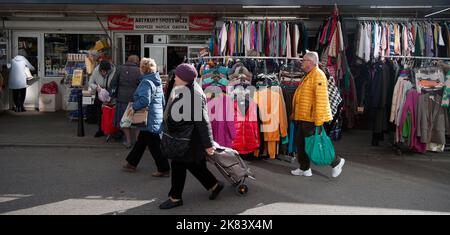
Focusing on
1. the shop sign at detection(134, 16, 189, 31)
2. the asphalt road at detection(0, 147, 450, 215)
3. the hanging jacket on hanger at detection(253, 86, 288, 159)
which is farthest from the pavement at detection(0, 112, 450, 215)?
the shop sign at detection(134, 16, 189, 31)

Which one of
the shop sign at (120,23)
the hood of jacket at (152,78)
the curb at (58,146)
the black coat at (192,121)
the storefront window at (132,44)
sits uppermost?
the shop sign at (120,23)

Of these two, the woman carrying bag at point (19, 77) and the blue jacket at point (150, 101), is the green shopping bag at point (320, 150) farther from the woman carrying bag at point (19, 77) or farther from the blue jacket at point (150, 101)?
the woman carrying bag at point (19, 77)

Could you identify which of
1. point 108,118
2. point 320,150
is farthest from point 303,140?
point 108,118

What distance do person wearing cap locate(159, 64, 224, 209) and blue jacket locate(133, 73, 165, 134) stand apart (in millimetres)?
1380

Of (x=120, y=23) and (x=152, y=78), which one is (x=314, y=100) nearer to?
(x=152, y=78)

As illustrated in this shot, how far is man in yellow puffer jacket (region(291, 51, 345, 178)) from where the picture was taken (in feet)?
19.8

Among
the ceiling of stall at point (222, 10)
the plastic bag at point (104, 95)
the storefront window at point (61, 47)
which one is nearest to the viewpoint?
the plastic bag at point (104, 95)

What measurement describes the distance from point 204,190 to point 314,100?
1.99m

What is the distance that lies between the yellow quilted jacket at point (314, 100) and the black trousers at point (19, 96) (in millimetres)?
8590

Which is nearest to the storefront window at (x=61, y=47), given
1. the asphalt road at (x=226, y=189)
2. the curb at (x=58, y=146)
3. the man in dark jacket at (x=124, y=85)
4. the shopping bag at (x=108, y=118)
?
the shopping bag at (x=108, y=118)

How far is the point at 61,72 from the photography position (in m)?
12.5

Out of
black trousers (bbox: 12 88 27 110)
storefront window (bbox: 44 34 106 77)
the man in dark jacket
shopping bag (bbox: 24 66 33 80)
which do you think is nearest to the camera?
the man in dark jacket

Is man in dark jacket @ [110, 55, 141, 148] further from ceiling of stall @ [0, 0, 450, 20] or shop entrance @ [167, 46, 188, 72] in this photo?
shop entrance @ [167, 46, 188, 72]

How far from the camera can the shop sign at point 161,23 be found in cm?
1118
